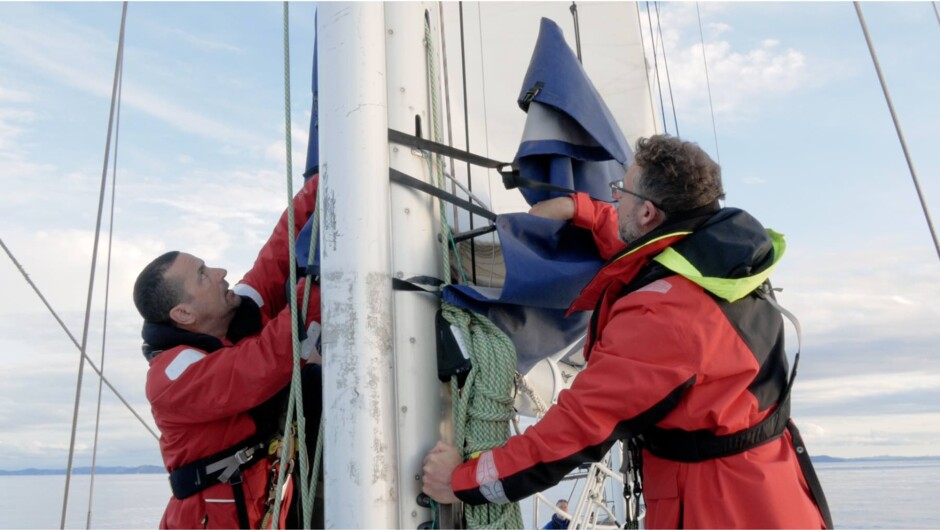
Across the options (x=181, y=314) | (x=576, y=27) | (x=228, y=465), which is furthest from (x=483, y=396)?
(x=576, y=27)

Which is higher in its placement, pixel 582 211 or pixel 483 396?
pixel 582 211

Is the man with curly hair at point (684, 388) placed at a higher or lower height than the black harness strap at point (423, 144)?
lower

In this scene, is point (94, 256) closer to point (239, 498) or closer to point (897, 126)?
point (239, 498)

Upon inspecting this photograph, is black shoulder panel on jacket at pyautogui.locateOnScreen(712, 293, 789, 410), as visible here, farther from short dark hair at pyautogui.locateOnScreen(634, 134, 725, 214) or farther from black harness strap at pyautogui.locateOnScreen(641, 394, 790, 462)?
short dark hair at pyautogui.locateOnScreen(634, 134, 725, 214)

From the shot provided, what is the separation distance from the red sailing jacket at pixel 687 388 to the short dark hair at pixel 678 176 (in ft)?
0.29

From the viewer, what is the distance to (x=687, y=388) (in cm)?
185

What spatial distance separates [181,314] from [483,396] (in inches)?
51.0

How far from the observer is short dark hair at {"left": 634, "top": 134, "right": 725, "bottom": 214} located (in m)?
2.12

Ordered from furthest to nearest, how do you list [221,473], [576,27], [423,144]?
[576,27] < [221,473] < [423,144]

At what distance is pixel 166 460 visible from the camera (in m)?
2.77

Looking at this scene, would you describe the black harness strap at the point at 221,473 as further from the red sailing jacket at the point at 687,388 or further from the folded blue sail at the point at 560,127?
the folded blue sail at the point at 560,127

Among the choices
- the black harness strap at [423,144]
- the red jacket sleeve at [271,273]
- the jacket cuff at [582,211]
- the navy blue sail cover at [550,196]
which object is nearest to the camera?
the black harness strap at [423,144]

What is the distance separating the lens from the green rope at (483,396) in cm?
209

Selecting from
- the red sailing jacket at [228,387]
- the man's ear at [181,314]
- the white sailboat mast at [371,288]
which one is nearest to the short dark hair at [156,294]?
the man's ear at [181,314]
